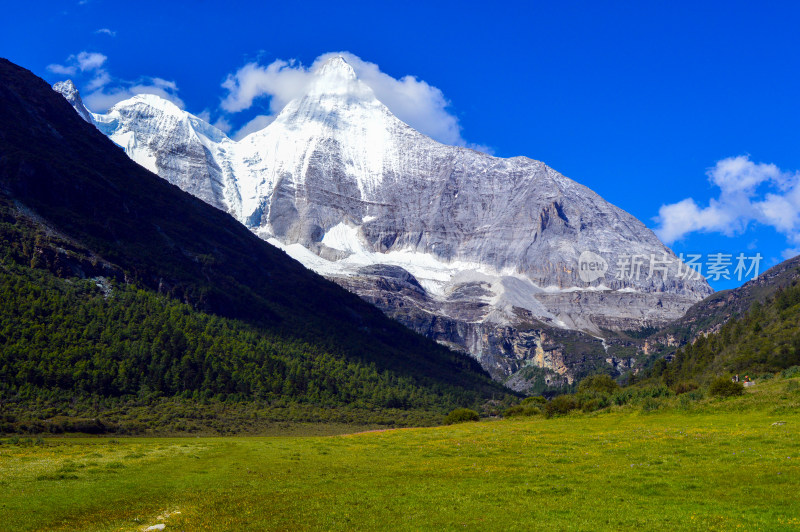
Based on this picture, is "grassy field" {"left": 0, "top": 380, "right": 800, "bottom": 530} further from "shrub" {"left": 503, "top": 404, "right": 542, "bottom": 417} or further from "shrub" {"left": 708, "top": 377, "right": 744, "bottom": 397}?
"shrub" {"left": 503, "top": 404, "right": 542, "bottom": 417}

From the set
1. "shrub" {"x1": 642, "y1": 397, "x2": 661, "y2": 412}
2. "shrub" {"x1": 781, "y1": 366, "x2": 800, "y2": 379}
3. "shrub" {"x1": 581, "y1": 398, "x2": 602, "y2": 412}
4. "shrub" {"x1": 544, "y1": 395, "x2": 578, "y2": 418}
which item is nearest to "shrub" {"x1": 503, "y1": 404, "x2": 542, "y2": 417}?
"shrub" {"x1": 544, "y1": 395, "x2": 578, "y2": 418}

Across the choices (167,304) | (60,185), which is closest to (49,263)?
(167,304)

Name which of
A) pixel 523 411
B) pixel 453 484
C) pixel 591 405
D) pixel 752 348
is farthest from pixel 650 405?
pixel 752 348

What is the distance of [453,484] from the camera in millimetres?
34156

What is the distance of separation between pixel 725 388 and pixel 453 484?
4384 centimetres

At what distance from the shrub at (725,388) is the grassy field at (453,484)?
9913mm

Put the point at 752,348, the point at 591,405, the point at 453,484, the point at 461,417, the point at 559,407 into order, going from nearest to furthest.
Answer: the point at 453,484 < the point at 591,405 < the point at 559,407 < the point at 461,417 < the point at 752,348

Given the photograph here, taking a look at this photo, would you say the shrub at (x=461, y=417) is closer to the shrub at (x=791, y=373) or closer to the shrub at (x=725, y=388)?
the shrub at (x=725, y=388)

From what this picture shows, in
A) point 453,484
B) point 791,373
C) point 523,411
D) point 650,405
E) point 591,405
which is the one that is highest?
point 791,373

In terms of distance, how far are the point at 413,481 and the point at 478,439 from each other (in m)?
23.5

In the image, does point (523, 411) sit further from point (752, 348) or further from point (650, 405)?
point (752, 348)

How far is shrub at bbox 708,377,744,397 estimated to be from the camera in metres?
65.6

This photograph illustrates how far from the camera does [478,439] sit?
58.3 metres

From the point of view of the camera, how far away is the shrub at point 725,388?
65.6 metres
